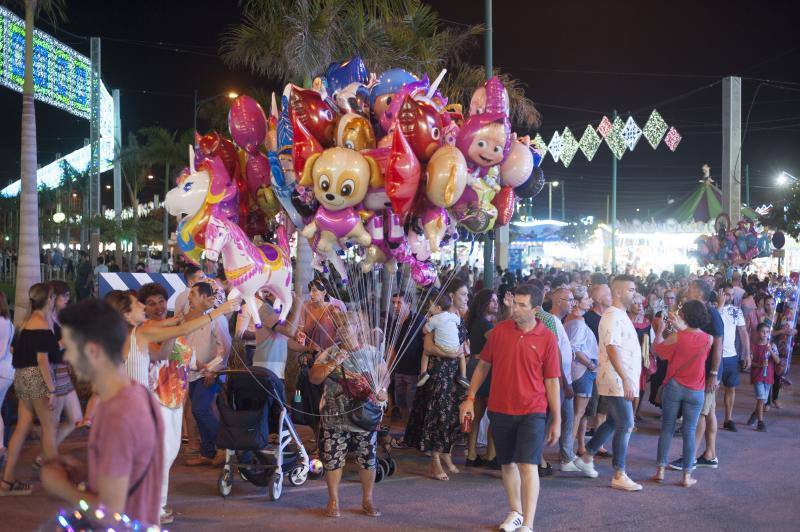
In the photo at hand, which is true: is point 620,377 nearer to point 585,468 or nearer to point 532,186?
point 585,468

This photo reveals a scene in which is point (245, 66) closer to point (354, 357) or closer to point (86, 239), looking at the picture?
point (354, 357)

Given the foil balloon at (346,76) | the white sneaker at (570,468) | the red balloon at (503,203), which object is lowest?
the white sneaker at (570,468)

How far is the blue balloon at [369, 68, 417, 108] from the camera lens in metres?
7.07

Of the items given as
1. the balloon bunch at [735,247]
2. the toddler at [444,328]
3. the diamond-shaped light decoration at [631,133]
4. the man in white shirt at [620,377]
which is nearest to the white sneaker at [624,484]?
the man in white shirt at [620,377]

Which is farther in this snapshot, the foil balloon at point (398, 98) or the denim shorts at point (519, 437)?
the foil balloon at point (398, 98)

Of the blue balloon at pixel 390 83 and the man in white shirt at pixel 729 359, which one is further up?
the blue balloon at pixel 390 83

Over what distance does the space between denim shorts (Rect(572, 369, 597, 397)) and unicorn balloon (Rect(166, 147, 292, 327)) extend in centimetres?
319

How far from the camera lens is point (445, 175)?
6.42 metres

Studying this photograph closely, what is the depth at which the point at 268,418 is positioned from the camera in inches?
277

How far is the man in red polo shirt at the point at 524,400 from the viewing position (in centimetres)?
578

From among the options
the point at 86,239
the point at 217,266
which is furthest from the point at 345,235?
the point at 86,239

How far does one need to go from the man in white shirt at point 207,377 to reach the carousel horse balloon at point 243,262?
0.54 m

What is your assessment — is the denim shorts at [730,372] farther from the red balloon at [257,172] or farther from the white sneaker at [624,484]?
the red balloon at [257,172]

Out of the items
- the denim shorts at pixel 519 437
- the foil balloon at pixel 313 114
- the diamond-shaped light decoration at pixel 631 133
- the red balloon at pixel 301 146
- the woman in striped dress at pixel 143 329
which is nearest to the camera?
the woman in striped dress at pixel 143 329
